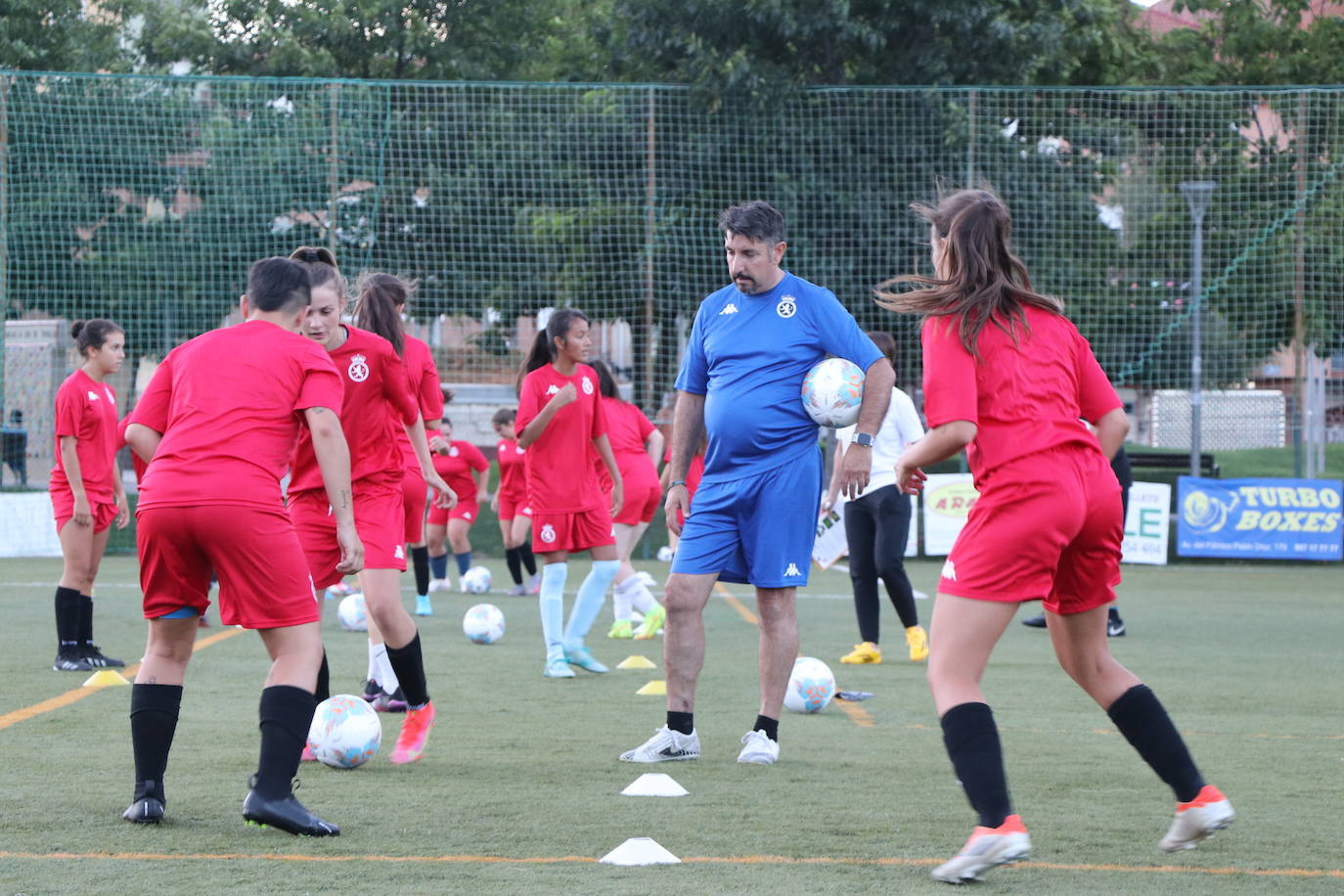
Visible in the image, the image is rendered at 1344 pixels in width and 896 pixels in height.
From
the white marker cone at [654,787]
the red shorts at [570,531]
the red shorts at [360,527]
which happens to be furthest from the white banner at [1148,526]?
the white marker cone at [654,787]

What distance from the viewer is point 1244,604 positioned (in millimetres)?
14164

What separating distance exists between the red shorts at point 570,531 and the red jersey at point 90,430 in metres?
2.47

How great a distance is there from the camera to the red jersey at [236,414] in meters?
4.45

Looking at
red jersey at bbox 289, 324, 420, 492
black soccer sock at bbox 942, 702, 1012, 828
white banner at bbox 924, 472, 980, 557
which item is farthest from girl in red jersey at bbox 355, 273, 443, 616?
white banner at bbox 924, 472, 980, 557

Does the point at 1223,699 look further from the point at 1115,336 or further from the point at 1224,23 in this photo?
the point at 1224,23

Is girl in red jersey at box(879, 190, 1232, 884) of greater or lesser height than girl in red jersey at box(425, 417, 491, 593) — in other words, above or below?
above

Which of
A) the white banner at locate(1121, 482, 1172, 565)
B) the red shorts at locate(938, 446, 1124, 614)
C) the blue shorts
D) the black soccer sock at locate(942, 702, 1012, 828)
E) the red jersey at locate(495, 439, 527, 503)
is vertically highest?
the red shorts at locate(938, 446, 1124, 614)

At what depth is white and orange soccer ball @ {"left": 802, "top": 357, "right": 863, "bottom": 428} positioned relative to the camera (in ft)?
18.9

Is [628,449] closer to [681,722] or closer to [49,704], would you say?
[49,704]

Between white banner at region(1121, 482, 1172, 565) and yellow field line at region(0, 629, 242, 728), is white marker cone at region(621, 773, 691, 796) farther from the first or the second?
white banner at region(1121, 482, 1172, 565)

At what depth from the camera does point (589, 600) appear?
8680 mm

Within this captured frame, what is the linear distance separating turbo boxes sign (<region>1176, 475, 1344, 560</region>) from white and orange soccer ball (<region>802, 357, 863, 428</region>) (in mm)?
13984

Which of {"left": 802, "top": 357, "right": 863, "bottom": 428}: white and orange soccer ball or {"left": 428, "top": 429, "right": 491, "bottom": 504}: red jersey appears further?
{"left": 428, "top": 429, "right": 491, "bottom": 504}: red jersey

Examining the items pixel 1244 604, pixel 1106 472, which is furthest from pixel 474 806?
pixel 1244 604
